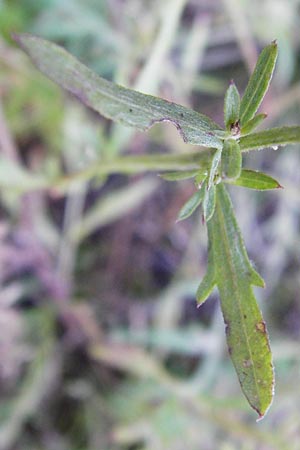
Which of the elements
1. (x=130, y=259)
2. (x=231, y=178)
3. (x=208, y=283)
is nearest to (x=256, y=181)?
(x=231, y=178)

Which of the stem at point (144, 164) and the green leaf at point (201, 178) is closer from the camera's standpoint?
the green leaf at point (201, 178)

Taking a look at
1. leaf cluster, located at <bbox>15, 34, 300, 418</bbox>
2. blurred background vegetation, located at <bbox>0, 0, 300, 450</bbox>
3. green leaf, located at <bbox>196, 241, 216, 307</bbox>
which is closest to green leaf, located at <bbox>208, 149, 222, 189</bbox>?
leaf cluster, located at <bbox>15, 34, 300, 418</bbox>

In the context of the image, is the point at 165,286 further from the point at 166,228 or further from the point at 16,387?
the point at 16,387

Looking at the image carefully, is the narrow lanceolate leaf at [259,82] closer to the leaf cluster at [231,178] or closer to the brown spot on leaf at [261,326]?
the leaf cluster at [231,178]

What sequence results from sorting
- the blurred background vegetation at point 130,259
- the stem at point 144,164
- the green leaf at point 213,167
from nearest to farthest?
1. the green leaf at point 213,167
2. the stem at point 144,164
3. the blurred background vegetation at point 130,259

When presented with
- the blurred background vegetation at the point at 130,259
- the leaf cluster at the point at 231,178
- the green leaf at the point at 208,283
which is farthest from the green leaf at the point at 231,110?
the blurred background vegetation at the point at 130,259

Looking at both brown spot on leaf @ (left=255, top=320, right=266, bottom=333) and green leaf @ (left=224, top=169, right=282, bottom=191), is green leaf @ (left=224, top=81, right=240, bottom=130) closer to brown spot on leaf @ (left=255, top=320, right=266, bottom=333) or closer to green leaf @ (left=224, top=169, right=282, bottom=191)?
green leaf @ (left=224, top=169, right=282, bottom=191)

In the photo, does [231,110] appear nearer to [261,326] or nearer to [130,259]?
[261,326]
